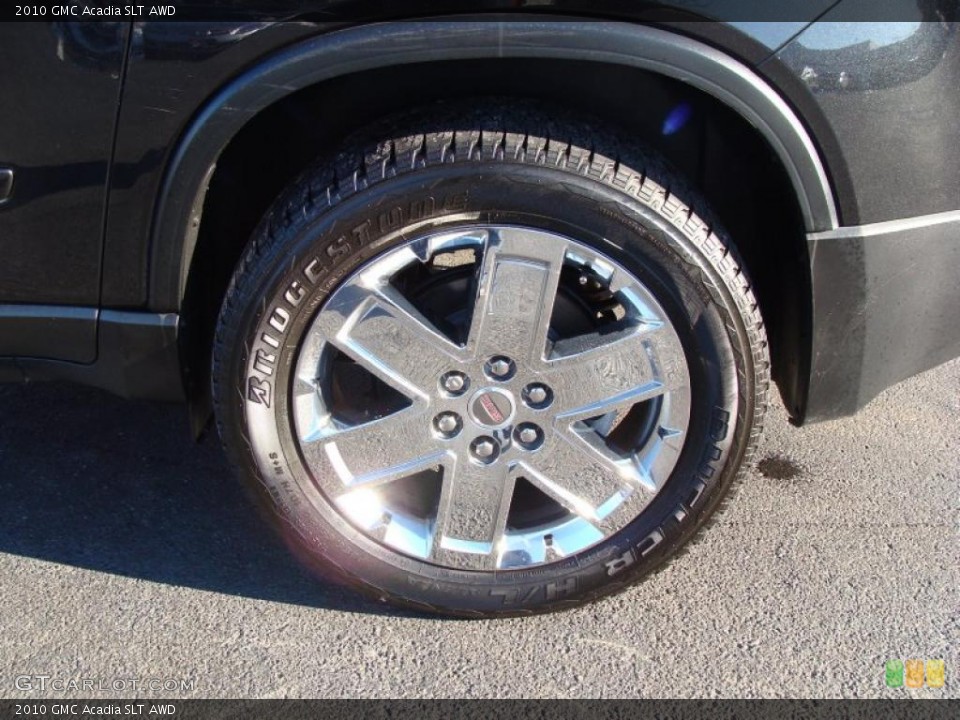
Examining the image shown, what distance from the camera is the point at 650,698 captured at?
2.16m

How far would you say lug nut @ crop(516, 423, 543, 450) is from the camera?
2.23 m

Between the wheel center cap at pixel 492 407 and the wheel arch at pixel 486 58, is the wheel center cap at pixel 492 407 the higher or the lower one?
the lower one

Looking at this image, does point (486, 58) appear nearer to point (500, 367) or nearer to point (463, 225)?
point (463, 225)

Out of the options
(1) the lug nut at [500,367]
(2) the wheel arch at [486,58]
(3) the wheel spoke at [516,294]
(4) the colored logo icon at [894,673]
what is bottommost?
(4) the colored logo icon at [894,673]

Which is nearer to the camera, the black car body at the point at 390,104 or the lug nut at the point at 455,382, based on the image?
the black car body at the point at 390,104

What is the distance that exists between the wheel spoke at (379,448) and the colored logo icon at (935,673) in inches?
46.1

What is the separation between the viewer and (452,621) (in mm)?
2381

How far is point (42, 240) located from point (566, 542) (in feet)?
4.34

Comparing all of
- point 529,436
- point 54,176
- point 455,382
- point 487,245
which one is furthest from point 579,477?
point 54,176

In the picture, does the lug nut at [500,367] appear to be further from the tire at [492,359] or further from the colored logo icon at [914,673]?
the colored logo icon at [914,673]

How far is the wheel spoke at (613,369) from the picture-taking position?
7.04ft

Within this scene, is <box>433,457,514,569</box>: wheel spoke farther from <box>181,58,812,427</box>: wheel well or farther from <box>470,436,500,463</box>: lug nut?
<box>181,58,812,427</box>: wheel well

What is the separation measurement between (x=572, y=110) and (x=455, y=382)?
A: 650 millimetres
